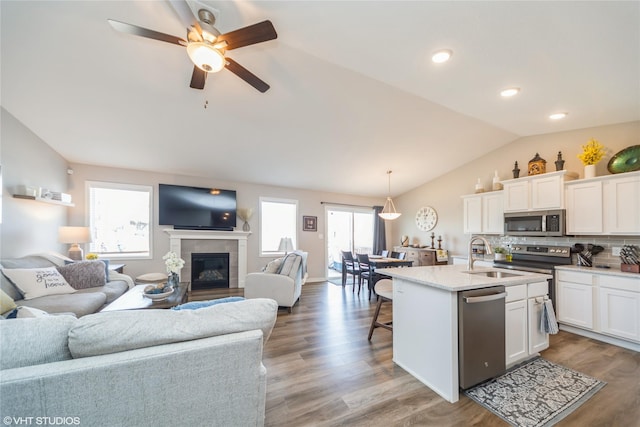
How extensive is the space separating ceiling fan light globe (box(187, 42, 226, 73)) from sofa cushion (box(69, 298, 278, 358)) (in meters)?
1.75

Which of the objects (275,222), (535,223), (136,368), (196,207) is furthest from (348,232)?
(136,368)

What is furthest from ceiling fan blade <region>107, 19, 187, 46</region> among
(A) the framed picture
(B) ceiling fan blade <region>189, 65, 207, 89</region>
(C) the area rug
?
(A) the framed picture

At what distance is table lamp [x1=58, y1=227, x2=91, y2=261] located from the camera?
386cm

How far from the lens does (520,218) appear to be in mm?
4062

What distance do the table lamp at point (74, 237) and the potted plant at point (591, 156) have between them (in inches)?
300

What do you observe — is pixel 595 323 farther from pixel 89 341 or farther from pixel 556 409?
pixel 89 341

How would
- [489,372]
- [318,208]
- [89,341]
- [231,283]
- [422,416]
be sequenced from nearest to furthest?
[89,341]
[422,416]
[489,372]
[231,283]
[318,208]

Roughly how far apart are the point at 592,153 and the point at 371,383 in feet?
14.1

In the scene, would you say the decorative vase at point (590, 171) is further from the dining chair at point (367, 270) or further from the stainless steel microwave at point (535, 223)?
the dining chair at point (367, 270)

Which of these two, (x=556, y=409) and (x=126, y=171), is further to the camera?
(x=126, y=171)

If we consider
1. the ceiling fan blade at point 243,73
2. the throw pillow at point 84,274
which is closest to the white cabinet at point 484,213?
the ceiling fan blade at point 243,73

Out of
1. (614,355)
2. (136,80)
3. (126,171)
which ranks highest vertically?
(136,80)

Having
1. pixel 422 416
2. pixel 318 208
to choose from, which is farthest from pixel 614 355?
pixel 318 208

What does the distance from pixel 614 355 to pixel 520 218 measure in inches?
80.2
